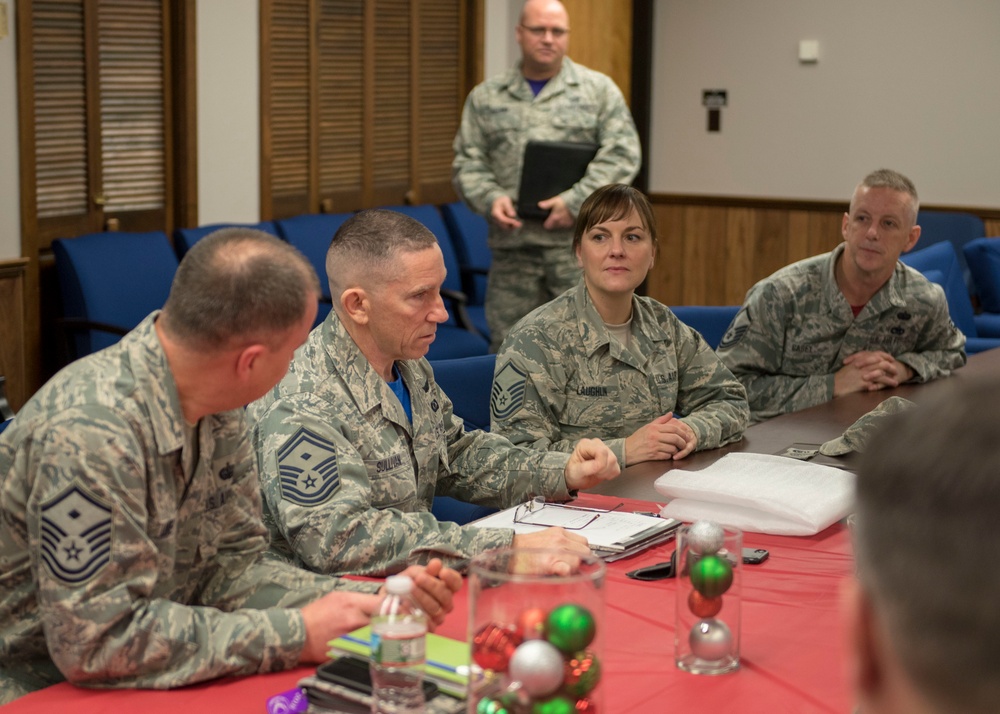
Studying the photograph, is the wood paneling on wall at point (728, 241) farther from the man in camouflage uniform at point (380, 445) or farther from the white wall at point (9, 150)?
the man in camouflage uniform at point (380, 445)

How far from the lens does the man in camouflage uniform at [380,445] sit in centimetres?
199

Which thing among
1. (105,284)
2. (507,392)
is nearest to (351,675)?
(507,392)

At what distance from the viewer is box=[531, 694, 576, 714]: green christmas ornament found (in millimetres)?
1253

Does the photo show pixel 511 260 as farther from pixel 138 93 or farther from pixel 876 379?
pixel 876 379

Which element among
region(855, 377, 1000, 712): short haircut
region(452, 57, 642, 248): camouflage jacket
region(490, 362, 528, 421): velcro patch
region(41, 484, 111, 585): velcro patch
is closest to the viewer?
region(855, 377, 1000, 712): short haircut

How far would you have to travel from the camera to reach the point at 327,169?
6.32m

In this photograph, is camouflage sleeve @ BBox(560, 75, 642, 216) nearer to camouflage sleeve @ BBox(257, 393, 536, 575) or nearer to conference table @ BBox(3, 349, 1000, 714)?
conference table @ BBox(3, 349, 1000, 714)

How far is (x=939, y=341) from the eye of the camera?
3.75 metres

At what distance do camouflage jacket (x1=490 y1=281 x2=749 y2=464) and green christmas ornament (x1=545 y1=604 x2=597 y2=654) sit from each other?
1.49 m

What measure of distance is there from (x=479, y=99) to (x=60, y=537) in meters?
4.12

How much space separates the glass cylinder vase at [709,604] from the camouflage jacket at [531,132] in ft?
11.7

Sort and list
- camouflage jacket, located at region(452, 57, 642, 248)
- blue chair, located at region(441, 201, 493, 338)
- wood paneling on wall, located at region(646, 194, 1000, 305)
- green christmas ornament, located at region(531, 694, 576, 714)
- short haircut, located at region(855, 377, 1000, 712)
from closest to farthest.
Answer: short haircut, located at region(855, 377, 1000, 712)
green christmas ornament, located at region(531, 694, 576, 714)
camouflage jacket, located at region(452, 57, 642, 248)
blue chair, located at region(441, 201, 493, 338)
wood paneling on wall, located at region(646, 194, 1000, 305)

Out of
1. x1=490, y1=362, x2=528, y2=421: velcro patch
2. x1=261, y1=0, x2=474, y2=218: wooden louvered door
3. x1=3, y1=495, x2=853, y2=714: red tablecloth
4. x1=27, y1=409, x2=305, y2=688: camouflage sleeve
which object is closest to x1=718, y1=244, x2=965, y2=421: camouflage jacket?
x1=490, y1=362, x2=528, y2=421: velcro patch

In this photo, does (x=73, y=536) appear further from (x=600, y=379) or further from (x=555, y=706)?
(x=600, y=379)
